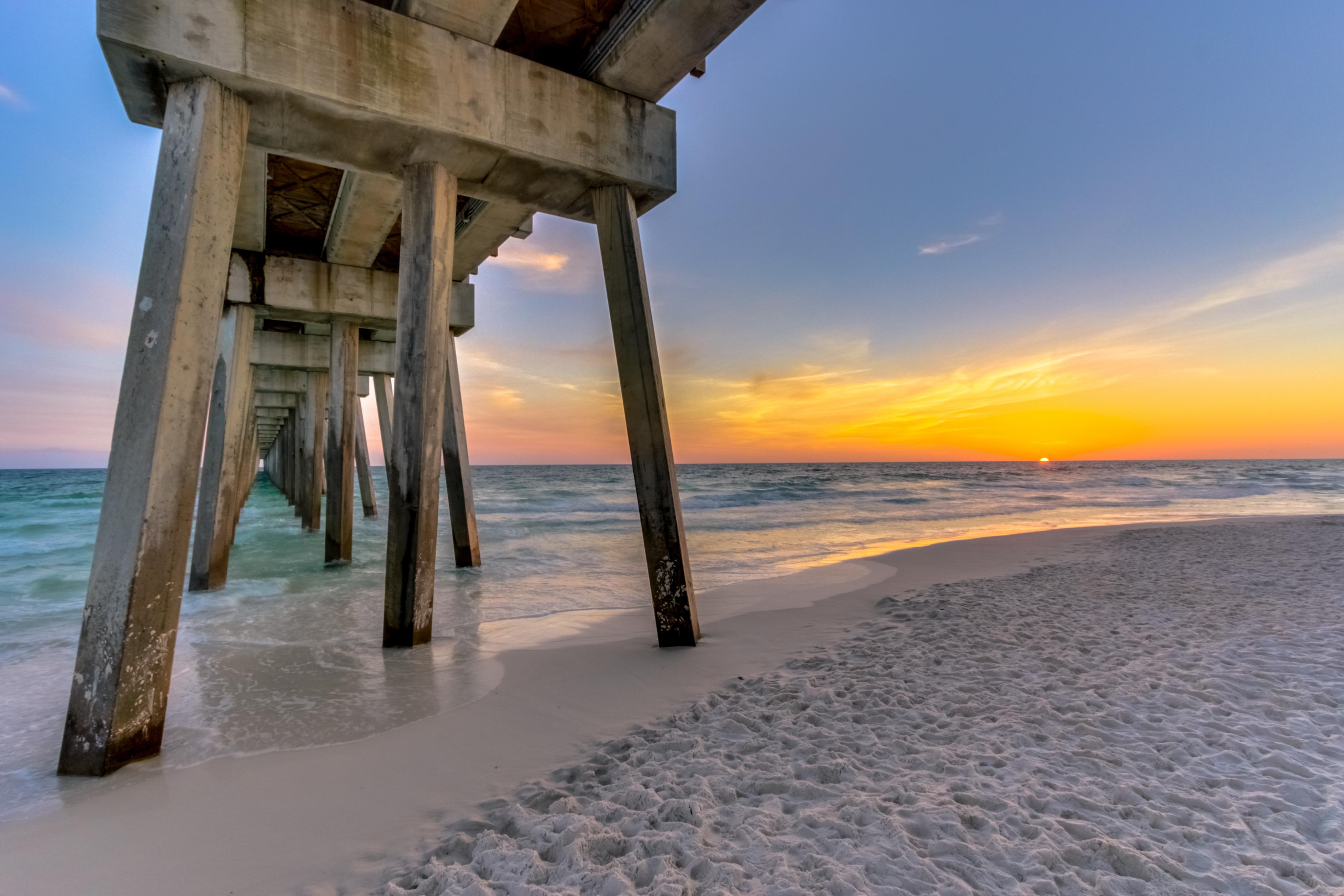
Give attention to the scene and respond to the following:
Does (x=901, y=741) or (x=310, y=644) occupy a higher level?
(x=310, y=644)

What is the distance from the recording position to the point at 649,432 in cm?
462

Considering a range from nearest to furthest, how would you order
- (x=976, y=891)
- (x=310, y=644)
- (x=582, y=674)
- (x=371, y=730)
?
(x=976, y=891)
(x=371, y=730)
(x=582, y=674)
(x=310, y=644)

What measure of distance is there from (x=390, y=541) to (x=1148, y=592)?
7571mm

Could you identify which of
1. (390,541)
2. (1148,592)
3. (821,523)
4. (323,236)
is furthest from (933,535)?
(323,236)

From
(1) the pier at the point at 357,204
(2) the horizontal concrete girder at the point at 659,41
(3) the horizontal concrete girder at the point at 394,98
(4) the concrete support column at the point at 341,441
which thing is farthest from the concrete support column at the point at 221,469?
(2) the horizontal concrete girder at the point at 659,41

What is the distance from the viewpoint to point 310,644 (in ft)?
16.0

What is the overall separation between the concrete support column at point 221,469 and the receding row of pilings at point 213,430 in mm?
33

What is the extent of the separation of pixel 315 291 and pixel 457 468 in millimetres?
3095

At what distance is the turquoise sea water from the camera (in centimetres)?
342

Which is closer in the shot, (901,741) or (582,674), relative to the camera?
(901,741)

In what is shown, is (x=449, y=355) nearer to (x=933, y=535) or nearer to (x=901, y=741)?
(x=901, y=741)

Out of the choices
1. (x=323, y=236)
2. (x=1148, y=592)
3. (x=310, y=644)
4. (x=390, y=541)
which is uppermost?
(x=323, y=236)

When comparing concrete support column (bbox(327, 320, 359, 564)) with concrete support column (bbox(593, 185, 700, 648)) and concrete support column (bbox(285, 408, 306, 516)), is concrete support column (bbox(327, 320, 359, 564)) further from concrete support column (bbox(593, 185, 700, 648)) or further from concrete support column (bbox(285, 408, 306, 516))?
concrete support column (bbox(285, 408, 306, 516))

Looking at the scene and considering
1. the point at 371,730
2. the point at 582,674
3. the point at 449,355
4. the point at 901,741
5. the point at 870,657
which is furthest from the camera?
the point at 449,355
